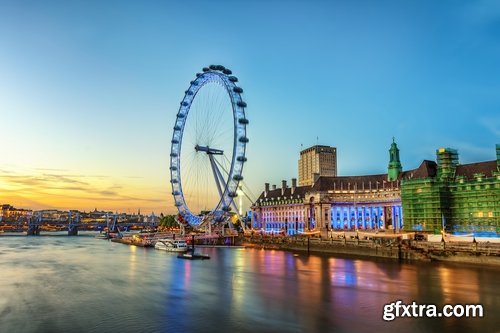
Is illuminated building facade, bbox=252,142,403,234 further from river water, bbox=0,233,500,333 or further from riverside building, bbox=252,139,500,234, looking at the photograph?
river water, bbox=0,233,500,333

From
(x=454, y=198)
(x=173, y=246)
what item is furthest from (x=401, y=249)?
(x=173, y=246)

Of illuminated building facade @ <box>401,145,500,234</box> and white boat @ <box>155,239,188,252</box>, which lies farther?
white boat @ <box>155,239,188,252</box>

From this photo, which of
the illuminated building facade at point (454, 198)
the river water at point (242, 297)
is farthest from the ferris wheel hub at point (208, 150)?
the illuminated building facade at point (454, 198)

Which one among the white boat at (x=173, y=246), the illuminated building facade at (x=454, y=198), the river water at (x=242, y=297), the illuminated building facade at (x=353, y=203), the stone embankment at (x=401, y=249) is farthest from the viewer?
the illuminated building facade at (x=353, y=203)

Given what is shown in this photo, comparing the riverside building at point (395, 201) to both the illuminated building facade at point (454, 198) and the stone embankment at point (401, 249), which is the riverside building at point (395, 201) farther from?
the stone embankment at point (401, 249)

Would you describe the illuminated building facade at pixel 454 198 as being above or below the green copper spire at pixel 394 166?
below

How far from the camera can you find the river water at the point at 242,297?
2888cm

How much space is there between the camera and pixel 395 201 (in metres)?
127

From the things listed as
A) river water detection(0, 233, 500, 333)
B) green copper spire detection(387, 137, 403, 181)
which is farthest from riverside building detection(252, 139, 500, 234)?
river water detection(0, 233, 500, 333)

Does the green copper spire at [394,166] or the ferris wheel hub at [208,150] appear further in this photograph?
the green copper spire at [394,166]

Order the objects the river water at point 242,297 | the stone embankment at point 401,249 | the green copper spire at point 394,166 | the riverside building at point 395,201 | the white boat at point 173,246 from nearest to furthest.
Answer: the river water at point 242,297 < the stone embankment at point 401,249 < the riverside building at point 395,201 < the white boat at point 173,246 < the green copper spire at point 394,166

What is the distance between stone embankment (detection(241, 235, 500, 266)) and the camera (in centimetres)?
5819

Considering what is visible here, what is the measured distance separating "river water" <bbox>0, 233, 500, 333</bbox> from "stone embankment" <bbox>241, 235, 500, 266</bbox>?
3840mm

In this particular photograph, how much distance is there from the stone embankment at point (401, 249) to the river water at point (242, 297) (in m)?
3.84
